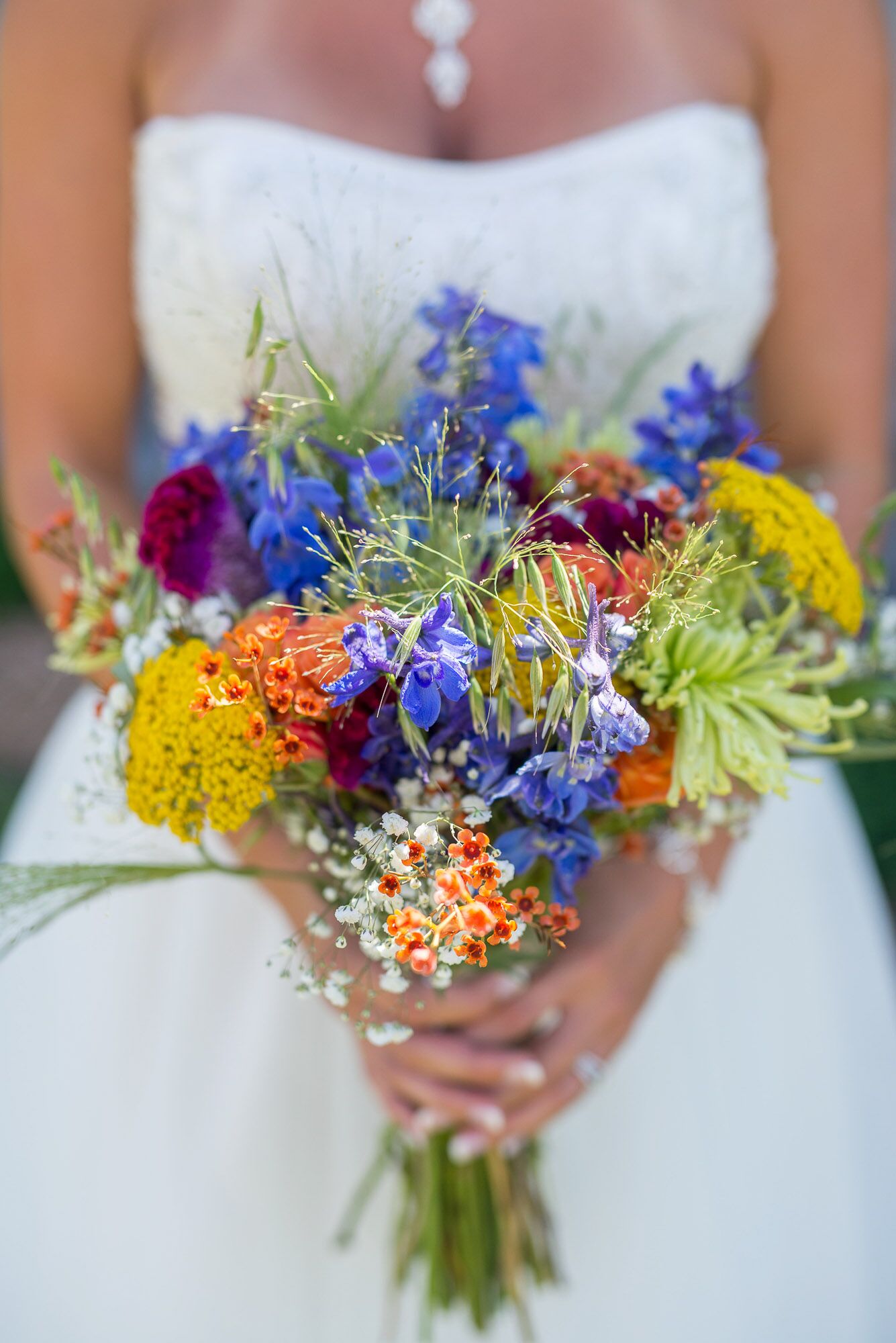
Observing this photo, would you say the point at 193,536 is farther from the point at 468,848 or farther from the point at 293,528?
the point at 468,848

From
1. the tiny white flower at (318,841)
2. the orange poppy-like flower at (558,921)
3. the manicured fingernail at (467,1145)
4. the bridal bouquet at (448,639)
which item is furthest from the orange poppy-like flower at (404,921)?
the manicured fingernail at (467,1145)

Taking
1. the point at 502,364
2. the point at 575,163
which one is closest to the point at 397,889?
the point at 502,364

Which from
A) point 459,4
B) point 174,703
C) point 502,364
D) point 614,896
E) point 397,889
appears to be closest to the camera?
point 397,889

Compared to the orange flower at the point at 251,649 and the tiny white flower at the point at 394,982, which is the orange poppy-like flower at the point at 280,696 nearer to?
the orange flower at the point at 251,649

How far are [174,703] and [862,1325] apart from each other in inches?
47.2

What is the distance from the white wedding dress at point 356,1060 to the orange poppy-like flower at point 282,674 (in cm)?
65

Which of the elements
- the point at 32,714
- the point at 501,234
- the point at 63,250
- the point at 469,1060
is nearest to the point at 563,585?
the point at 469,1060

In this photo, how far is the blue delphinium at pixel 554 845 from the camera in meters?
0.63

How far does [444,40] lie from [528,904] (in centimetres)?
123

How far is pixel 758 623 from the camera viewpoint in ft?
2.02

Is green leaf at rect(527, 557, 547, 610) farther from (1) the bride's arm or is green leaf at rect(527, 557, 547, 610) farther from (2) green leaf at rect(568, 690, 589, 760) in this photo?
(1) the bride's arm

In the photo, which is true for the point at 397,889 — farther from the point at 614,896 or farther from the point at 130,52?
the point at 130,52

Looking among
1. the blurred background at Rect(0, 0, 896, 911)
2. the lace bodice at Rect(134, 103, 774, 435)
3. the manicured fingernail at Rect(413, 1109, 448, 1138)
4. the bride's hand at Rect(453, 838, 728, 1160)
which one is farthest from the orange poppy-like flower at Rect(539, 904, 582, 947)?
the blurred background at Rect(0, 0, 896, 911)

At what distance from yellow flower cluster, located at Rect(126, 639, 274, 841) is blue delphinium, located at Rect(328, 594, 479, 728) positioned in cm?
10
